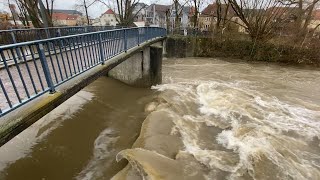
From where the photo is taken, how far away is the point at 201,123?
8578 millimetres

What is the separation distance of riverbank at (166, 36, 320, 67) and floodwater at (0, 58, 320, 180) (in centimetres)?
873

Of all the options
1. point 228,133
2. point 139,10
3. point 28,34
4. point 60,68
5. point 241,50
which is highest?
point 60,68

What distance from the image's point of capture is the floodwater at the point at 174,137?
5971 millimetres

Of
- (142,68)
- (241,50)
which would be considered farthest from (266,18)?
(142,68)

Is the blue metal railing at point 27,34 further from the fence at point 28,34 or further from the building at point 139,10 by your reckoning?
the building at point 139,10

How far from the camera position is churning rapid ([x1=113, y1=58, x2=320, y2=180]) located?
588 centimetres

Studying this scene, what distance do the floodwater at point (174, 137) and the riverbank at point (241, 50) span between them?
8.73m

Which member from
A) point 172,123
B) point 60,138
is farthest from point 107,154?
point 172,123

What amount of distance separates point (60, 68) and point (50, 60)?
38cm

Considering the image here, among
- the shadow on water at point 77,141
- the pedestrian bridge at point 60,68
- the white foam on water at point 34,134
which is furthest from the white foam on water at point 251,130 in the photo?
the white foam on water at point 34,134

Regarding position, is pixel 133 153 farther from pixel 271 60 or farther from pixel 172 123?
pixel 271 60

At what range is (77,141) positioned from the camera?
7543 mm

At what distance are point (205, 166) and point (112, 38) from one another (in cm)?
544

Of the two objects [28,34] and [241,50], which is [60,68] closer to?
[28,34]
